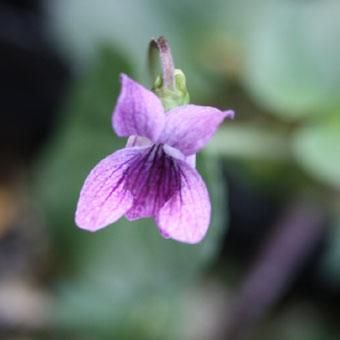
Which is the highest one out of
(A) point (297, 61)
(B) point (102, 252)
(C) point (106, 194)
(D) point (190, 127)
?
(A) point (297, 61)

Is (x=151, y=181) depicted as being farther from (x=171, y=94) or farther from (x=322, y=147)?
(x=322, y=147)

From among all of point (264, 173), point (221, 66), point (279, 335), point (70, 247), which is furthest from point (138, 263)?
point (221, 66)

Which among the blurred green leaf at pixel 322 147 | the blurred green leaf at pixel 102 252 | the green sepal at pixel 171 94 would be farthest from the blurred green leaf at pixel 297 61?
the green sepal at pixel 171 94

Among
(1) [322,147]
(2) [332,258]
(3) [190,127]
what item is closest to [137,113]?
(3) [190,127]

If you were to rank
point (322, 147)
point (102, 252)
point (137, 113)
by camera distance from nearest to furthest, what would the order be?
1. point (137, 113)
2. point (322, 147)
3. point (102, 252)

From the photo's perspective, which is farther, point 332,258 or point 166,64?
point 332,258

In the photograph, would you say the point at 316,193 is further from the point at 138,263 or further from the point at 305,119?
the point at 138,263

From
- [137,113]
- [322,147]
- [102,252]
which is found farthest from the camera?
[102,252]

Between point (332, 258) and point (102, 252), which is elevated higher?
point (332, 258)
